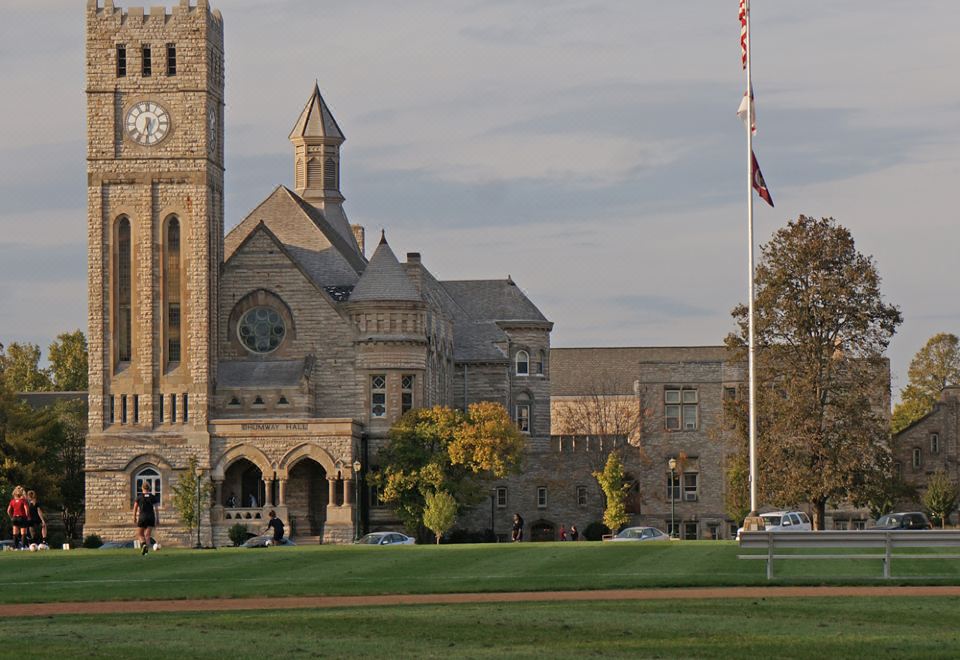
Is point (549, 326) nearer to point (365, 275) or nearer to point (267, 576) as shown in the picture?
point (365, 275)

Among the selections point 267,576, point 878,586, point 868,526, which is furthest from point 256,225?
point 878,586

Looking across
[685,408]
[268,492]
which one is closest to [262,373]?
[268,492]

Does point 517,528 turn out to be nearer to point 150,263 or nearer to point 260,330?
point 260,330

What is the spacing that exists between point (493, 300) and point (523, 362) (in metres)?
4.35

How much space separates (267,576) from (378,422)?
5447cm

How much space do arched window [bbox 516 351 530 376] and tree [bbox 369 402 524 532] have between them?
19582 millimetres

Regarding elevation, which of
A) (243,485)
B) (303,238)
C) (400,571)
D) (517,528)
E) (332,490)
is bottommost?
(517,528)

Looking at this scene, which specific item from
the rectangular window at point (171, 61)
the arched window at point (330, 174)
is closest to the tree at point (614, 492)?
the rectangular window at point (171, 61)

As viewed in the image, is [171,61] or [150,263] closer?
[150,263]

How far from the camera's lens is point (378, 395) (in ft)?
304

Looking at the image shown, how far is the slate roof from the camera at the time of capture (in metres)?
91.9

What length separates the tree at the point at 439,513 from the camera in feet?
280

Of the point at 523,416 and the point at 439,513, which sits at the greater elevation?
the point at 523,416

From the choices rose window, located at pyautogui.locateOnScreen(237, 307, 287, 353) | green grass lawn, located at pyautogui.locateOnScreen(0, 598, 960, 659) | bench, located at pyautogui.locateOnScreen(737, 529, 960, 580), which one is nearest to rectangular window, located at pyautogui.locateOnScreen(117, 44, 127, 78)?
rose window, located at pyautogui.locateOnScreen(237, 307, 287, 353)
